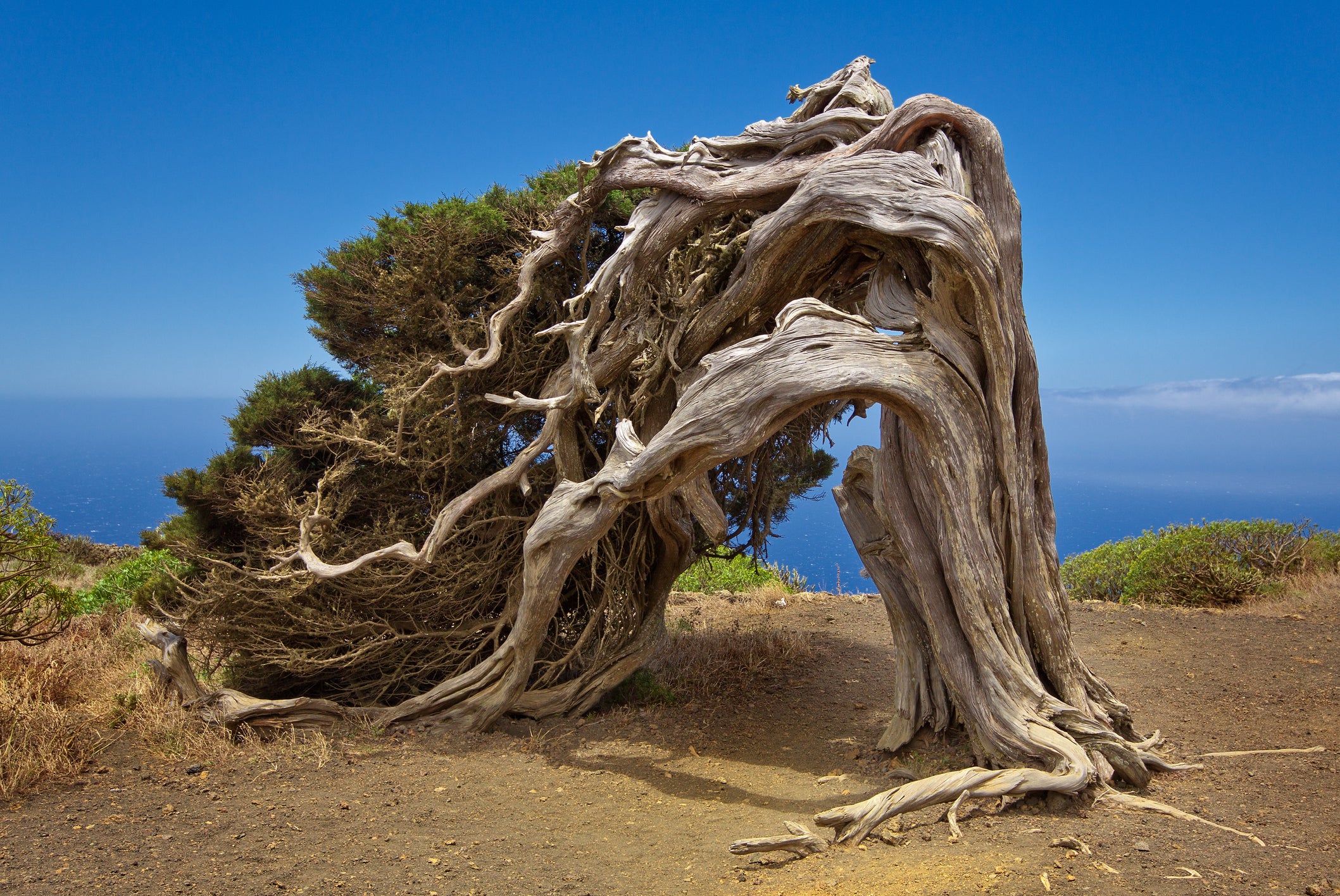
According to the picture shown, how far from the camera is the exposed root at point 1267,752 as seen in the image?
239 inches

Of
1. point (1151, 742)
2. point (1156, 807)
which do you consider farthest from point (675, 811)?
point (1151, 742)

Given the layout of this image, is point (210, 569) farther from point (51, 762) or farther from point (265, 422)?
point (51, 762)

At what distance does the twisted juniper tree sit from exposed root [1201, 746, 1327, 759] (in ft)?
1.67

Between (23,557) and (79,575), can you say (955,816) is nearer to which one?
(23,557)

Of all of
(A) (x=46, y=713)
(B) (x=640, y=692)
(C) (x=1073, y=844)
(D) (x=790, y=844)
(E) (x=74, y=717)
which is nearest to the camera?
(C) (x=1073, y=844)

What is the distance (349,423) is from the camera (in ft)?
25.0

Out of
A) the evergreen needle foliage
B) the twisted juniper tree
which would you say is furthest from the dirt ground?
the evergreen needle foliage

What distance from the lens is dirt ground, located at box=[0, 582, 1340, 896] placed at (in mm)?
4383

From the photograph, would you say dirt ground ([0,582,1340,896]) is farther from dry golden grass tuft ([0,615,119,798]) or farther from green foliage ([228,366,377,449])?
green foliage ([228,366,377,449])

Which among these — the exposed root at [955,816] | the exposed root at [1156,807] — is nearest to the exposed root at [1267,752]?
the exposed root at [1156,807]

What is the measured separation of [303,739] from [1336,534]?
41.8 ft

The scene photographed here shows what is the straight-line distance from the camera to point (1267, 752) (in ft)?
20.0

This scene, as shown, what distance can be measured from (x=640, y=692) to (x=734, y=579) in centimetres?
639

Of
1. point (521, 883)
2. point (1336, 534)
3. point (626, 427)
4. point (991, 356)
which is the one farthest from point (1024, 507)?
point (1336, 534)
